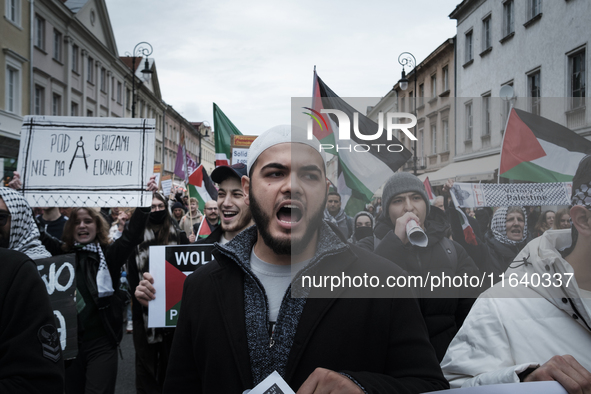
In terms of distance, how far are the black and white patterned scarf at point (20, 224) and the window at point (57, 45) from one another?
84.0ft

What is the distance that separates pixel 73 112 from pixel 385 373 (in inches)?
1173

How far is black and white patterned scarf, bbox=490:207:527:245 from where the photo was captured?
5.30ft

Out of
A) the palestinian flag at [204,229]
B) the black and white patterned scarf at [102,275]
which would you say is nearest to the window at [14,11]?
the palestinian flag at [204,229]

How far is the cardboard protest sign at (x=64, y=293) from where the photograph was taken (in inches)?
124

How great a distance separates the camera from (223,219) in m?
3.76

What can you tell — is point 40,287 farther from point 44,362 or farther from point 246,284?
point 246,284

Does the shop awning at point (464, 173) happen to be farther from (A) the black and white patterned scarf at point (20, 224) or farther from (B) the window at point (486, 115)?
(A) the black and white patterned scarf at point (20, 224)

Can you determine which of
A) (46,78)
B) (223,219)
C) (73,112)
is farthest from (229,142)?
(73,112)

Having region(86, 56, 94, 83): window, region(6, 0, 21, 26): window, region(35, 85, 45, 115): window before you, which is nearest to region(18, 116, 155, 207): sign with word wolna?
region(6, 0, 21, 26): window

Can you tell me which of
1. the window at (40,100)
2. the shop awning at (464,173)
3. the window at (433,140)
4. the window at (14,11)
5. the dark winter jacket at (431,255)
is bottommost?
the dark winter jacket at (431,255)

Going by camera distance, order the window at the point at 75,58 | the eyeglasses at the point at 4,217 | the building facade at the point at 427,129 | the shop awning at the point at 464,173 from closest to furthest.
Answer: the building facade at the point at 427,129, the shop awning at the point at 464,173, the eyeglasses at the point at 4,217, the window at the point at 75,58

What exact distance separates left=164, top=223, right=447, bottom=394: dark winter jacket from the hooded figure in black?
94mm

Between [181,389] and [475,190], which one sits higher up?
[475,190]

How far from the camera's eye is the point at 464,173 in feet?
5.46
